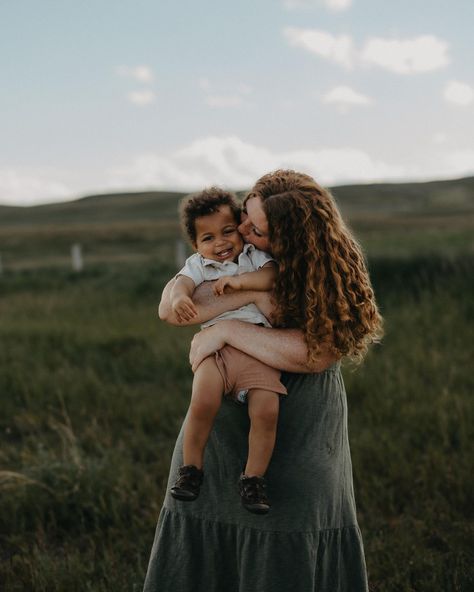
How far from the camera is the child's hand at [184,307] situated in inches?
95.2

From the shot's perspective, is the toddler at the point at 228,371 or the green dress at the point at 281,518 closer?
the toddler at the point at 228,371

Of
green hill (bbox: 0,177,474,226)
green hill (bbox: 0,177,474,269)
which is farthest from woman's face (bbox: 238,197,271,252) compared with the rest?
→ green hill (bbox: 0,177,474,226)

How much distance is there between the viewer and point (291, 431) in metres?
2.47

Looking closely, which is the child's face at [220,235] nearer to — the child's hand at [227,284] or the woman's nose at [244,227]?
the woman's nose at [244,227]

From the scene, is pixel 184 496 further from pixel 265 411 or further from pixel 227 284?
pixel 227 284

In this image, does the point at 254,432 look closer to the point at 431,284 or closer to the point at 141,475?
the point at 141,475

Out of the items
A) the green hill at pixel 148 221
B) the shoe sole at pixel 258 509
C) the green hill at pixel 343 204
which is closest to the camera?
the shoe sole at pixel 258 509

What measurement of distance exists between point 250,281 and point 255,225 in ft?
0.65

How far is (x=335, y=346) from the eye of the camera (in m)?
2.39

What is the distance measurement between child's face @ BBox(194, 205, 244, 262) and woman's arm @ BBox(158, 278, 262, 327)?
0.42 feet

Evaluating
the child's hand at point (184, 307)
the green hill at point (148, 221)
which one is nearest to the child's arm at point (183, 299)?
the child's hand at point (184, 307)

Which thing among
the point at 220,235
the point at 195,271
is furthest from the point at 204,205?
the point at 195,271

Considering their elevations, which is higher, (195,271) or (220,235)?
(220,235)

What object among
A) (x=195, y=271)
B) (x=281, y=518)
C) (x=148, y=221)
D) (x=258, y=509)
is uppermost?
(x=148, y=221)
